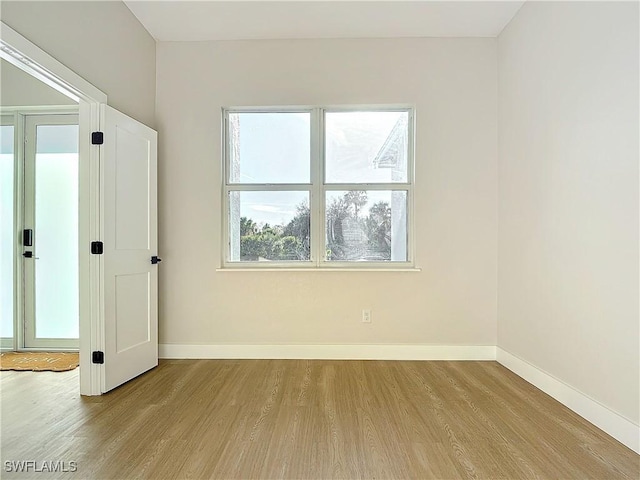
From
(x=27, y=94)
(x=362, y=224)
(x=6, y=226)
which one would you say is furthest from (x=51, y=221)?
(x=362, y=224)

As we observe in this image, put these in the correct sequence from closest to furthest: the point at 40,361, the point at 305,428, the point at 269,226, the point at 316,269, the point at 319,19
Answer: the point at 305,428
the point at 319,19
the point at 40,361
the point at 316,269
the point at 269,226

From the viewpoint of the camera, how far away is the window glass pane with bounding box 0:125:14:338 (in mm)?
3723

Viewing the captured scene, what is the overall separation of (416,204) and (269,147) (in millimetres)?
1533

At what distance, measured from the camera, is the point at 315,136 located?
3553 millimetres

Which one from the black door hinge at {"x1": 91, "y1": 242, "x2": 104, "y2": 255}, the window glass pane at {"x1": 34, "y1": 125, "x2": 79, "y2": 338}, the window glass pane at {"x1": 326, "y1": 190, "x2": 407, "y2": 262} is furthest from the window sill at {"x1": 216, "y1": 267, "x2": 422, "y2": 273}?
the window glass pane at {"x1": 34, "y1": 125, "x2": 79, "y2": 338}

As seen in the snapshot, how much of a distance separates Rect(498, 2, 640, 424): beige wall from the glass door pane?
191 inches

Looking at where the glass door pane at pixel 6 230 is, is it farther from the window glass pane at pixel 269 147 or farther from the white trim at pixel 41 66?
the window glass pane at pixel 269 147

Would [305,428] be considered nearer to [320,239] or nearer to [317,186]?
[320,239]

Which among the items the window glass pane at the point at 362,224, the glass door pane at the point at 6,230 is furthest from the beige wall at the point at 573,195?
the glass door pane at the point at 6,230

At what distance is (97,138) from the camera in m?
2.62

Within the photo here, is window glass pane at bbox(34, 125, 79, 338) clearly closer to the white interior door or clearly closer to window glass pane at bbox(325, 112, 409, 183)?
the white interior door

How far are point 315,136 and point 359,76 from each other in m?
0.70

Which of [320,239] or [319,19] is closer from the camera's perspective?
[319,19]

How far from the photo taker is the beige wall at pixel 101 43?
2.10 meters
